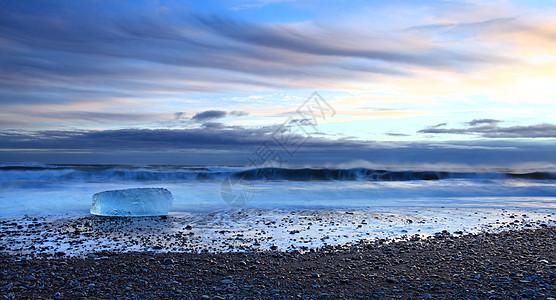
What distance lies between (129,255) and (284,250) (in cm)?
204

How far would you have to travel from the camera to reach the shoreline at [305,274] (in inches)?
154

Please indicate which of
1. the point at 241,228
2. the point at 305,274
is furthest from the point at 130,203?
the point at 305,274

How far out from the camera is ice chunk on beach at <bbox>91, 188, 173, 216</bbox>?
904 cm

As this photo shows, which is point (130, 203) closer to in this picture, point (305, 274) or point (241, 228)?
point (241, 228)

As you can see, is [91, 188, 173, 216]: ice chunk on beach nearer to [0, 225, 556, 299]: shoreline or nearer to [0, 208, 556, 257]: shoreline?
[0, 208, 556, 257]: shoreline

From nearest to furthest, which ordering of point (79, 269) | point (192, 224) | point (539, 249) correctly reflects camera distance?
1. point (79, 269)
2. point (539, 249)
3. point (192, 224)

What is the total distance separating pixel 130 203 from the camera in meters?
9.13

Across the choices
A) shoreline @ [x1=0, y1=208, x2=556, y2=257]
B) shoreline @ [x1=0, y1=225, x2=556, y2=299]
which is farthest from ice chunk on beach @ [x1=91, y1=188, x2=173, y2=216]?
shoreline @ [x1=0, y1=225, x2=556, y2=299]

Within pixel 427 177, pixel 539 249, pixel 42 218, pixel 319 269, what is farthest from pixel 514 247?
pixel 427 177

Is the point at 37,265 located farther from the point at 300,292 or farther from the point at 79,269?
the point at 300,292

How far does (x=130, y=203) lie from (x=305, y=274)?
5869mm

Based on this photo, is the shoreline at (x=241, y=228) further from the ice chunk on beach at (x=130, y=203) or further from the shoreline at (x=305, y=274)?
the shoreline at (x=305, y=274)

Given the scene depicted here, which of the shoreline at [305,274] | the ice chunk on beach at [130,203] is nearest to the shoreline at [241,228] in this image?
the ice chunk on beach at [130,203]

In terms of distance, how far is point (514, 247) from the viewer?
5727 mm
